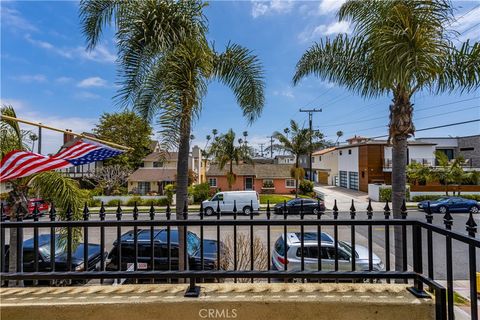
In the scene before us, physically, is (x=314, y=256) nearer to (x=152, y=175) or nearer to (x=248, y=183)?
(x=248, y=183)

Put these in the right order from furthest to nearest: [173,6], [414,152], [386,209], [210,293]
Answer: [414,152], [173,6], [386,209], [210,293]

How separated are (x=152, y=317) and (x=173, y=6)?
408cm

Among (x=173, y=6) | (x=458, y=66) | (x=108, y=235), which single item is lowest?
(x=108, y=235)

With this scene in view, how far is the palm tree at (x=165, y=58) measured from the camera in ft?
11.0

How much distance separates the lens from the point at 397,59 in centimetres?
368

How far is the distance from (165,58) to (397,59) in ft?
11.1

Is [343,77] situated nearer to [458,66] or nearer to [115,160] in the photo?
[458,66]

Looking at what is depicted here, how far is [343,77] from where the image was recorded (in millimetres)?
5613

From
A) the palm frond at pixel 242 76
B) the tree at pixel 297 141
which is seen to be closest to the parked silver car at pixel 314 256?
the palm frond at pixel 242 76

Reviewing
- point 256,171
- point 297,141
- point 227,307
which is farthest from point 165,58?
point 256,171

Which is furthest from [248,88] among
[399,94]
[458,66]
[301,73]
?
[458,66]

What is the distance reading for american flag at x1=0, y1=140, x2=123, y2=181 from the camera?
9.54 ft

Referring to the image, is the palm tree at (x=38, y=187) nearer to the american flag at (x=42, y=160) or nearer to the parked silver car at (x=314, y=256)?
the american flag at (x=42, y=160)

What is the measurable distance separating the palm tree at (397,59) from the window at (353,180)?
90.2ft
